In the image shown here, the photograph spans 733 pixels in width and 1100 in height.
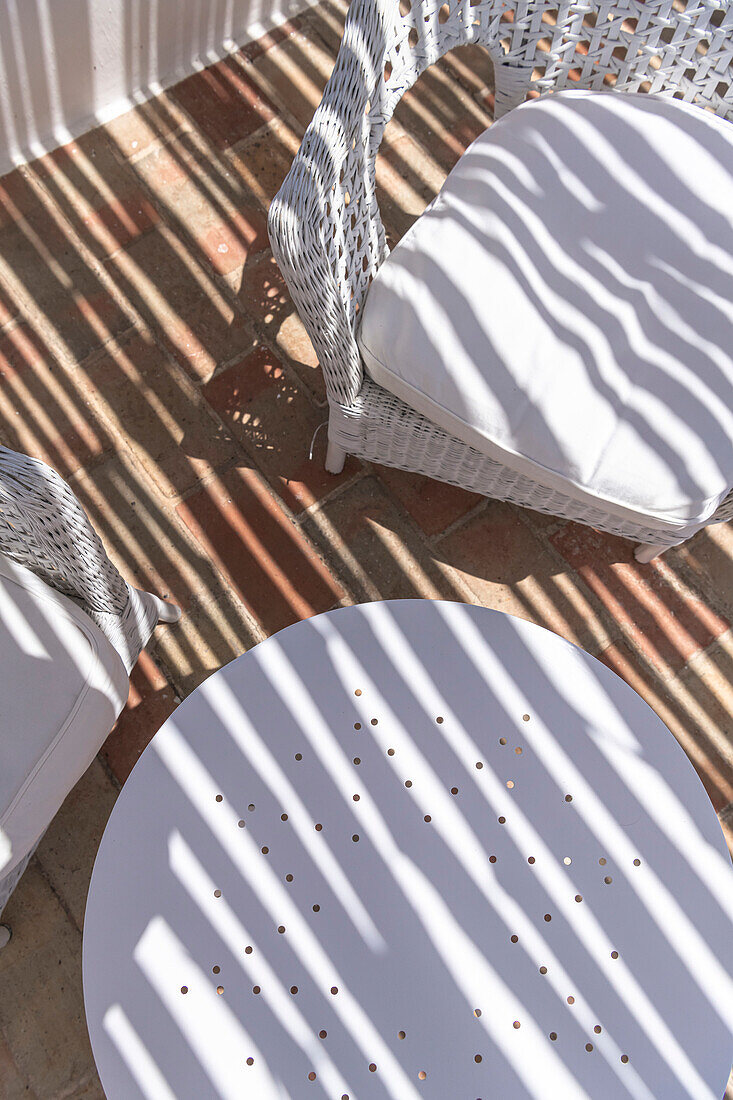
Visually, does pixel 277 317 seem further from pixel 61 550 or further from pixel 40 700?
pixel 40 700

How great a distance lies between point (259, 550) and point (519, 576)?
0.56m

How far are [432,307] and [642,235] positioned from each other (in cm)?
35

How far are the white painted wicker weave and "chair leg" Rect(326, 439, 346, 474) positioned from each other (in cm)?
12

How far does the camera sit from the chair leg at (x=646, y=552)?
186cm

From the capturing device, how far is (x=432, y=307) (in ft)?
4.50

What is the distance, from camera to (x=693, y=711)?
1899 mm

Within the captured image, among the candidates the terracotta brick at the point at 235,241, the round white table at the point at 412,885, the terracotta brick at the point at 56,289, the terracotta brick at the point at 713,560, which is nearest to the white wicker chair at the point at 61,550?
the round white table at the point at 412,885

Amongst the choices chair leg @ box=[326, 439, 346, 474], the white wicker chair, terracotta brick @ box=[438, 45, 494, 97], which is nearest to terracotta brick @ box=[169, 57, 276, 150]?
terracotta brick @ box=[438, 45, 494, 97]

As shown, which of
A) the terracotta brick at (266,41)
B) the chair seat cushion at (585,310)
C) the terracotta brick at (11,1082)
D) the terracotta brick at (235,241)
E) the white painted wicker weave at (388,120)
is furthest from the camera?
the terracotta brick at (266,41)

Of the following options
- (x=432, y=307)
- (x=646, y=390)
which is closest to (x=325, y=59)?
(x=432, y=307)

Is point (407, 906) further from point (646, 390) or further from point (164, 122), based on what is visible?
point (164, 122)

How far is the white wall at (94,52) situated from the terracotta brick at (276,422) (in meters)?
0.71

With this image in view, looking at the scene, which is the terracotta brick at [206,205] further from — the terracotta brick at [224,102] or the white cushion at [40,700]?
the white cushion at [40,700]

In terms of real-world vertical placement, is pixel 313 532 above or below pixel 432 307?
below
